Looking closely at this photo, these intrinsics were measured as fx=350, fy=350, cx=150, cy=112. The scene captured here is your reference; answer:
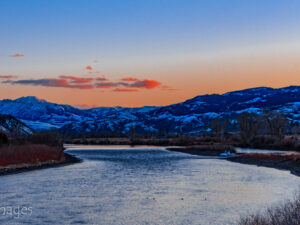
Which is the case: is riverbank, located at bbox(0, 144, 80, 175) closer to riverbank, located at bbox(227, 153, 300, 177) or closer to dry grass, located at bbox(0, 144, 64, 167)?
dry grass, located at bbox(0, 144, 64, 167)

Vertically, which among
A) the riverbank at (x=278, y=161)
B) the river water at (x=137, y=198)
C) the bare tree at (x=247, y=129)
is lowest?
the river water at (x=137, y=198)

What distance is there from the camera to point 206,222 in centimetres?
1958

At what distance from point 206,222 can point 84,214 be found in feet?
24.0

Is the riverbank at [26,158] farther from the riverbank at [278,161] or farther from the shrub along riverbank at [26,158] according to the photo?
the riverbank at [278,161]

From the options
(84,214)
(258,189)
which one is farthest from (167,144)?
(84,214)

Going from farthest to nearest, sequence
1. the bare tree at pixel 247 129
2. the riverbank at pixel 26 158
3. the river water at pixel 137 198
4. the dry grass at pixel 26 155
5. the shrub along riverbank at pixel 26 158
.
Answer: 1. the bare tree at pixel 247 129
2. the dry grass at pixel 26 155
3. the shrub along riverbank at pixel 26 158
4. the riverbank at pixel 26 158
5. the river water at pixel 137 198

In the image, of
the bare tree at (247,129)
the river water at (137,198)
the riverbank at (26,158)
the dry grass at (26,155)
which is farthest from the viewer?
the bare tree at (247,129)

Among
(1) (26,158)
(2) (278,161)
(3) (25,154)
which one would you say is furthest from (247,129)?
(1) (26,158)

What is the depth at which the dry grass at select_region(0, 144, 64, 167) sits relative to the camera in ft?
154

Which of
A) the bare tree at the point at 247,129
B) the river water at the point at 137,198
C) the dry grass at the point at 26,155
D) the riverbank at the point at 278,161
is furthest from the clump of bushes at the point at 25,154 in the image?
the bare tree at the point at 247,129

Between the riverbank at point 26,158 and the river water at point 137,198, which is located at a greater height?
the riverbank at point 26,158

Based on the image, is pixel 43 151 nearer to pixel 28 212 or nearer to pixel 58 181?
pixel 58 181

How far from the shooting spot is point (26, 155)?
51094 millimetres

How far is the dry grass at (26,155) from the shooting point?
154 ft
